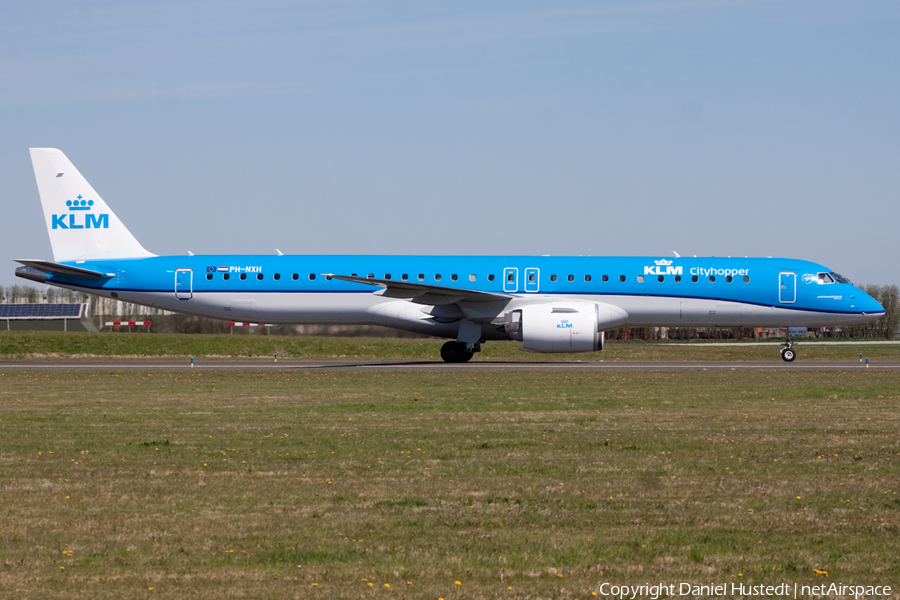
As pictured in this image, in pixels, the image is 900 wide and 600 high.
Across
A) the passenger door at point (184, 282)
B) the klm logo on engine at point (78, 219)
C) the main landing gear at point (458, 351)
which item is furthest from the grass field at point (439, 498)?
the klm logo on engine at point (78, 219)

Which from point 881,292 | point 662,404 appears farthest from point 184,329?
point 881,292

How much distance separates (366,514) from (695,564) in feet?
9.52

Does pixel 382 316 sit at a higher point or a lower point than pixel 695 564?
higher

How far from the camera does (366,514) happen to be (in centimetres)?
807

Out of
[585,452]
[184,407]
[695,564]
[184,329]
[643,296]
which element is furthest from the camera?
[184,329]

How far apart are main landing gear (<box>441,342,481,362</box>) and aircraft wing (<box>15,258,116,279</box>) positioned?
12.3 metres

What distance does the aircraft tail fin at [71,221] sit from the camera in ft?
111

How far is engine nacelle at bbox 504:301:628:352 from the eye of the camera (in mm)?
28859

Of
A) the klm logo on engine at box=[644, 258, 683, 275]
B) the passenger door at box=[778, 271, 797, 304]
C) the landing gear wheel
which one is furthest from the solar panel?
the passenger door at box=[778, 271, 797, 304]

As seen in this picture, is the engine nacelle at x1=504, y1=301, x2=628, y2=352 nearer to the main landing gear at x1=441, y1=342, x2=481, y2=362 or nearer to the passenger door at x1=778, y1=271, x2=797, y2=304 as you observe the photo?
the main landing gear at x1=441, y1=342, x2=481, y2=362

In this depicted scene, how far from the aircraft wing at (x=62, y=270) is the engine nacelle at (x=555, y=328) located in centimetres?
1485

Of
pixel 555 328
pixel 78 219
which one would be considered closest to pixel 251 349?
pixel 78 219

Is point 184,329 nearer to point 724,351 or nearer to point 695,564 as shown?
point 724,351

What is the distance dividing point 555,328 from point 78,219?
18.2 metres
